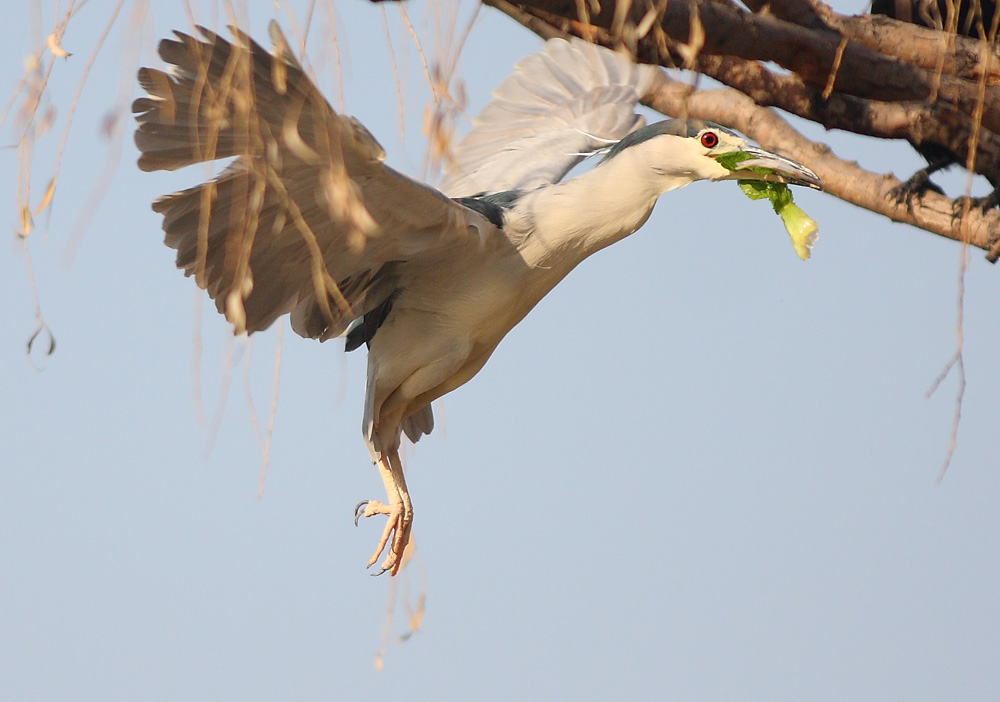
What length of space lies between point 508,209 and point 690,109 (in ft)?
2.91

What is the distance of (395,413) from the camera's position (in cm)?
323

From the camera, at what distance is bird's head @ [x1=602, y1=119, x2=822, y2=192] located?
2.61 metres

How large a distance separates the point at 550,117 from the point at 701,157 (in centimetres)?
124

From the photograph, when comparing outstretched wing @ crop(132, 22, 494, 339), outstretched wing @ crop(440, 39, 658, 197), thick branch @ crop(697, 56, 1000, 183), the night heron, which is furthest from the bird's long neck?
thick branch @ crop(697, 56, 1000, 183)

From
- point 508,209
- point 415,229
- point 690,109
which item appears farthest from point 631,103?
point 415,229

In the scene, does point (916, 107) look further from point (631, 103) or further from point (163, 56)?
point (631, 103)

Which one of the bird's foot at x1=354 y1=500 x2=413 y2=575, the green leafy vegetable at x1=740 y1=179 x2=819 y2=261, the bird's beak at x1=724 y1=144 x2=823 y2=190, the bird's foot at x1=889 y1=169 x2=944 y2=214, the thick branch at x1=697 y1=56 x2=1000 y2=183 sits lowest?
the bird's foot at x1=354 y1=500 x2=413 y2=575

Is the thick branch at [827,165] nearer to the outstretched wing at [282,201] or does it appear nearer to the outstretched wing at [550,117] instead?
the outstretched wing at [550,117]

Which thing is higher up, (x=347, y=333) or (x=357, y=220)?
(x=357, y=220)

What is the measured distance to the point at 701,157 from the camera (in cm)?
272

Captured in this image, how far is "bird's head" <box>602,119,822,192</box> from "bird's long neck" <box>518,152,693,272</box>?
3 centimetres

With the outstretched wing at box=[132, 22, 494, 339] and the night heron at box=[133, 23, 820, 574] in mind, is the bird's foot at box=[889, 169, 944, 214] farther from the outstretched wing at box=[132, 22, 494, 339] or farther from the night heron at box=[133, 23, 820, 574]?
the outstretched wing at box=[132, 22, 494, 339]

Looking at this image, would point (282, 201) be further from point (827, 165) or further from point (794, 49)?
point (827, 165)

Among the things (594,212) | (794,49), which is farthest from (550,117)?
(794,49)
